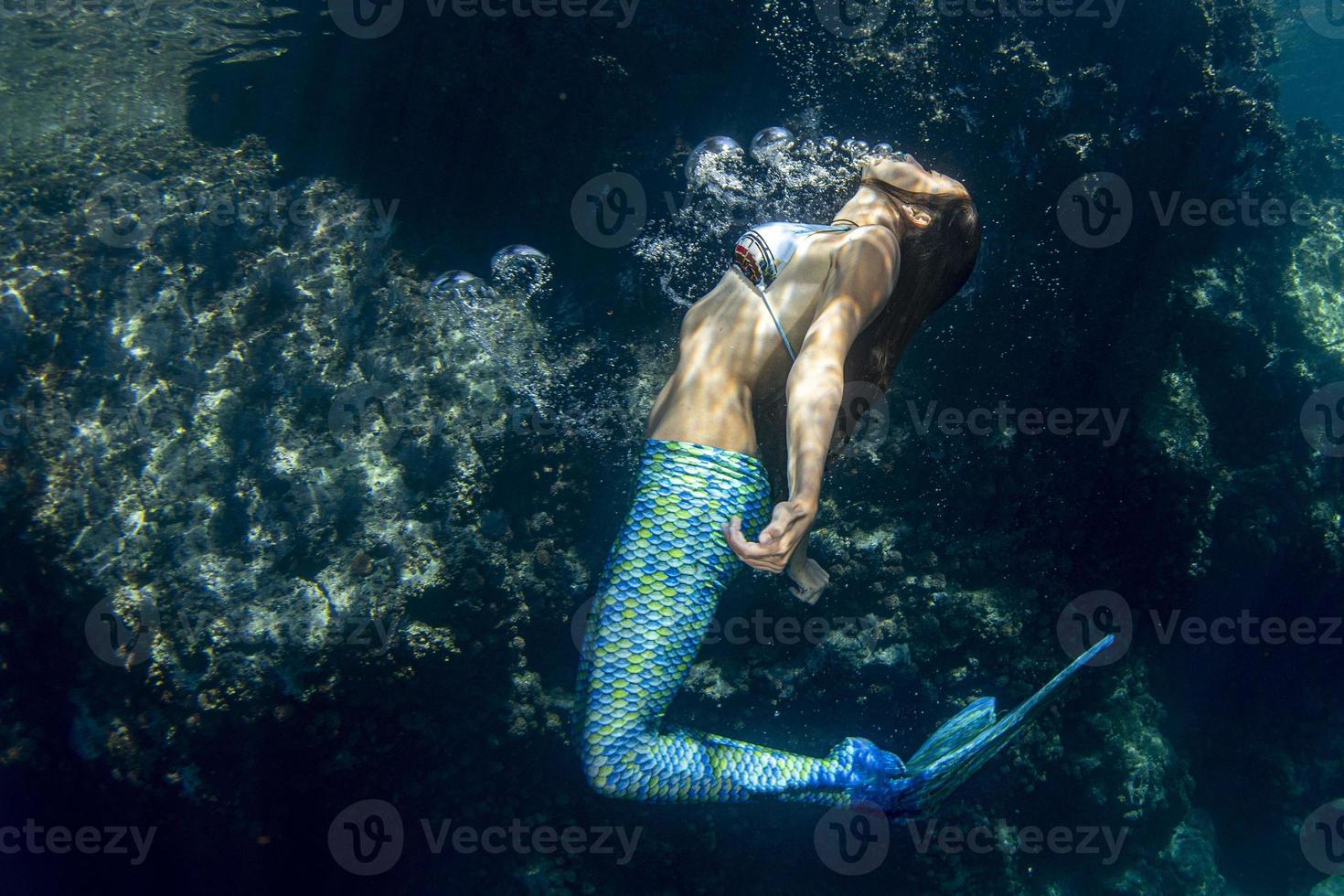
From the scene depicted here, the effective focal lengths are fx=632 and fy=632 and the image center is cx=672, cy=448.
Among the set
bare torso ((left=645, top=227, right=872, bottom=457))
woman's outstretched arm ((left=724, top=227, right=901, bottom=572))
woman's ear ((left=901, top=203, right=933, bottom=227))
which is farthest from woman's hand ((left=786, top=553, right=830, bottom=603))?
woman's ear ((left=901, top=203, right=933, bottom=227))

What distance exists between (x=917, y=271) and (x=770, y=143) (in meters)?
1.94

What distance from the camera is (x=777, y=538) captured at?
5.92 feet

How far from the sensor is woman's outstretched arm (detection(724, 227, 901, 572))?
1.84 meters

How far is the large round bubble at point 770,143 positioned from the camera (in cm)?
411

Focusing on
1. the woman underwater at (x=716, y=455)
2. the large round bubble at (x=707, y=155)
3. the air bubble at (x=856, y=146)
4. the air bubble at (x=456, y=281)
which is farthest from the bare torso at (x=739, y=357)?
the air bubble at (x=456, y=281)

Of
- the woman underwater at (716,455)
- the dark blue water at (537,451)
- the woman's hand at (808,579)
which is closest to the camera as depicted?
the woman underwater at (716,455)

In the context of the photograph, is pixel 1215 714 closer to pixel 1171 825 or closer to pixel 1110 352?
pixel 1171 825

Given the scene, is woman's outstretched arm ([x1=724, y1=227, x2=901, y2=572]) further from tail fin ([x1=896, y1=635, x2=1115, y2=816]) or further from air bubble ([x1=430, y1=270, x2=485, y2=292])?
air bubble ([x1=430, y1=270, x2=485, y2=292])

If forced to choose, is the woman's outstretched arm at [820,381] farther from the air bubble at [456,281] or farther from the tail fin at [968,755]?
the air bubble at [456,281]

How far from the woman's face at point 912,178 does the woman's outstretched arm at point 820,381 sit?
0.96 ft

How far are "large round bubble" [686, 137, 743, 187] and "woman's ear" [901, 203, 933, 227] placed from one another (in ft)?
6.01

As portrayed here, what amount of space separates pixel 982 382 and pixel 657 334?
222 centimetres

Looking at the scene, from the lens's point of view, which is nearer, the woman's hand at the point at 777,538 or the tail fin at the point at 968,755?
the woman's hand at the point at 777,538

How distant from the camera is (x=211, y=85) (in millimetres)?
5734
